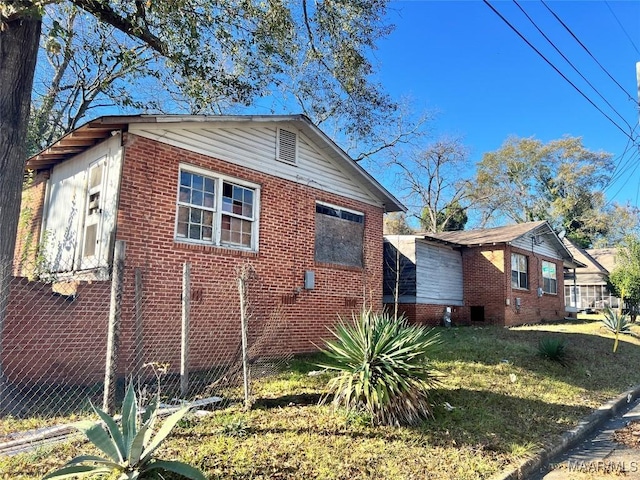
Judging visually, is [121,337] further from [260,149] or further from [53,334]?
[260,149]

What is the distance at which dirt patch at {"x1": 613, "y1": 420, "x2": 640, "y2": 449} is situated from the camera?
5.95 meters

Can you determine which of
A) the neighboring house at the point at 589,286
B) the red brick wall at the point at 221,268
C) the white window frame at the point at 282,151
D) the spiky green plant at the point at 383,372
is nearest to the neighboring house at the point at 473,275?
the red brick wall at the point at 221,268

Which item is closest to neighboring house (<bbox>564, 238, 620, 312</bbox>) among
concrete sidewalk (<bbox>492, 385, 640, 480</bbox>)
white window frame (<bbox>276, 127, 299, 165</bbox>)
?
white window frame (<bbox>276, 127, 299, 165</bbox>)

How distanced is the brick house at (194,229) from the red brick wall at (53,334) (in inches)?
0.9

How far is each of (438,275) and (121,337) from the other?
13.7 m

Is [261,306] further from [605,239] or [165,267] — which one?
[605,239]

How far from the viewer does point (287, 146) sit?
10.5 metres

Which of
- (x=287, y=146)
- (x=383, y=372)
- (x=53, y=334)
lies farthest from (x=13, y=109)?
(x=383, y=372)

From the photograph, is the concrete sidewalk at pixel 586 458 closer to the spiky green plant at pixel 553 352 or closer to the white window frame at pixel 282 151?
the spiky green plant at pixel 553 352

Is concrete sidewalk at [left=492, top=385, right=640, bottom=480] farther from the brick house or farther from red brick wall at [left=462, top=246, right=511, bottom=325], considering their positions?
red brick wall at [left=462, top=246, right=511, bottom=325]

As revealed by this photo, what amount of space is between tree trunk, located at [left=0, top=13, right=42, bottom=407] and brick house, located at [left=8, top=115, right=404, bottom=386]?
3.36 feet

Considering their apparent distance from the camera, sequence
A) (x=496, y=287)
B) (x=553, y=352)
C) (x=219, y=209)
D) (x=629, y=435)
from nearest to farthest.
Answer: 1. (x=629, y=435)
2. (x=219, y=209)
3. (x=553, y=352)
4. (x=496, y=287)

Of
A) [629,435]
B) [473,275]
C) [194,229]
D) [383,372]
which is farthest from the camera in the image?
[473,275]

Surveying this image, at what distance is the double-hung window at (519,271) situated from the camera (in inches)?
788
